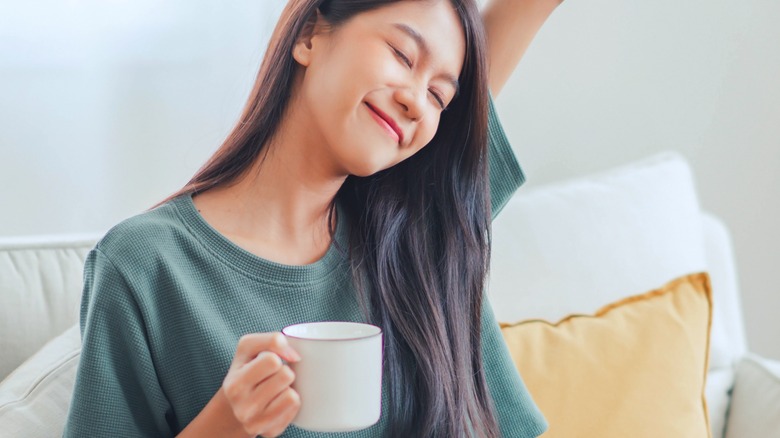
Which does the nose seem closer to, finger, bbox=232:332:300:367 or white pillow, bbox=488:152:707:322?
finger, bbox=232:332:300:367

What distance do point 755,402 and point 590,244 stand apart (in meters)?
0.41

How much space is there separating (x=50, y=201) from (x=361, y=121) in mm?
862

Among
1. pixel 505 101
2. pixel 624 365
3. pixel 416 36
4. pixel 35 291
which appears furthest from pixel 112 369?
pixel 505 101

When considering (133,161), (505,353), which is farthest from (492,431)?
(133,161)

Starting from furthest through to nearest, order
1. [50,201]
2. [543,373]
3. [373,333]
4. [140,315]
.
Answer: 1. [50,201]
2. [543,373]
3. [140,315]
4. [373,333]

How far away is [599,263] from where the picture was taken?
1.67m

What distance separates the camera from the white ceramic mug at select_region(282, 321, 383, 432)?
774 mm

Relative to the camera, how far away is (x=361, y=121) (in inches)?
39.3

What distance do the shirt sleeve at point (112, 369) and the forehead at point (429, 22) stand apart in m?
0.40

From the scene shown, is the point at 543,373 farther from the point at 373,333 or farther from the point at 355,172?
the point at 373,333

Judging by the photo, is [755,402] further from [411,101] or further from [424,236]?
[411,101]

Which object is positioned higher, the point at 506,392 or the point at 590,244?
the point at 590,244

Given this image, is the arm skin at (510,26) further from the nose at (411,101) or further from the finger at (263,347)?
the finger at (263,347)

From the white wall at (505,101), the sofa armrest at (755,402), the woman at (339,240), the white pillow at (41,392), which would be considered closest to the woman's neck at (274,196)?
the woman at (339,240)
